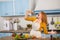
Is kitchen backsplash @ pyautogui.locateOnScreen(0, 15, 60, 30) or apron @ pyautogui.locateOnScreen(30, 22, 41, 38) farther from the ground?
apron @ pyautogui.locateOnScreen(30, 22, 41, 38)

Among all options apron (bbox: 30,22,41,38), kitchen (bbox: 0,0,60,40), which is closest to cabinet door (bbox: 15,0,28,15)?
kitchen (bbox: 0,0,60,40)

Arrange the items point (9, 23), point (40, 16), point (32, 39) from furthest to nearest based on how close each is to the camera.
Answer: point (9, 23) → point (40, 16) → point (32, 39)

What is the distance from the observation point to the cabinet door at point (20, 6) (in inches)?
171

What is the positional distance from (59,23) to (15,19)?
4.46 feet

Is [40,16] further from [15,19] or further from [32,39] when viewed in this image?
[15,19]

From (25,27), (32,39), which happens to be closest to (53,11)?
(25,27)

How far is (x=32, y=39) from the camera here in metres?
2.07

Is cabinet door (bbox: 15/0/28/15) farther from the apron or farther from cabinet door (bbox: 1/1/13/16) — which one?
the apron

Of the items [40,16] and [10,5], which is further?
[10,5]

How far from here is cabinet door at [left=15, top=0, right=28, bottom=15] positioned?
171 inches

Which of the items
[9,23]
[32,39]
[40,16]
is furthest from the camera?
[9,23]

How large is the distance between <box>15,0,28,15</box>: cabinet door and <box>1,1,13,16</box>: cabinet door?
18 cm

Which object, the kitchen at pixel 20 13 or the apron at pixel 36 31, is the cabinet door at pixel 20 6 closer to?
the kitchen at pixel 20 13

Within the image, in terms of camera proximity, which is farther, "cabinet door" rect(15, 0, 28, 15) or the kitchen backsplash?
"cabinet door" rect(15, 0, 28, 15)
